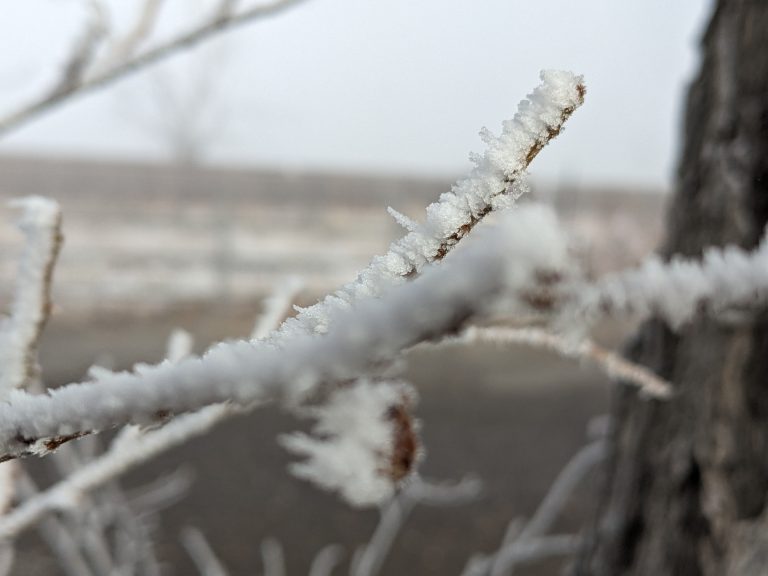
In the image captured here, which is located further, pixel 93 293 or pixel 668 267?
pixel 93 293

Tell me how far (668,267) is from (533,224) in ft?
0.11

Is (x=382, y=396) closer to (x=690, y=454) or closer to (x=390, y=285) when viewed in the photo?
(x=390, y=285)

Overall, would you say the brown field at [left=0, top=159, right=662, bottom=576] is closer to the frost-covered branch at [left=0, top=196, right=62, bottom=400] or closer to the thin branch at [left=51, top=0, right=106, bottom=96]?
the thin branch at [left=51, top=0, right=106, bottom=96]

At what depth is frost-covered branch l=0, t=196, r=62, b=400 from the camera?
17 cm

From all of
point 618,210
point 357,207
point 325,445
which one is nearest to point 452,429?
point 357,207

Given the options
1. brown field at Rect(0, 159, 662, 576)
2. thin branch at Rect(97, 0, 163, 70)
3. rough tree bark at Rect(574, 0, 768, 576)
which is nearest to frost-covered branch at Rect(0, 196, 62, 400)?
thin branch at Rect(97, 0, 163, 70)

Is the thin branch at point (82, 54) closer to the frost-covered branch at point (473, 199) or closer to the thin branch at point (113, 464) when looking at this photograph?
the thin branch at point (113, 464)

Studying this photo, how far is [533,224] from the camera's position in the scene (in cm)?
8

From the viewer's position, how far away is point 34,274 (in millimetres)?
180

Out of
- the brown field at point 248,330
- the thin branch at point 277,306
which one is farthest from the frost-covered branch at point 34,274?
the brown field at point 248,330

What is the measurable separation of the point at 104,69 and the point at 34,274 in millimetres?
182

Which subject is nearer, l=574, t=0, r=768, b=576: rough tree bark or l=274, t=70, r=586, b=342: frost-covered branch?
l=274, t=70, r=586, b=342: frost-covered branch

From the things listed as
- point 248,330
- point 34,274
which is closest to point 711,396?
point 34,274

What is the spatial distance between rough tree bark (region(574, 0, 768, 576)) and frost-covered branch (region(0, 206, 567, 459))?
287 millimetres
